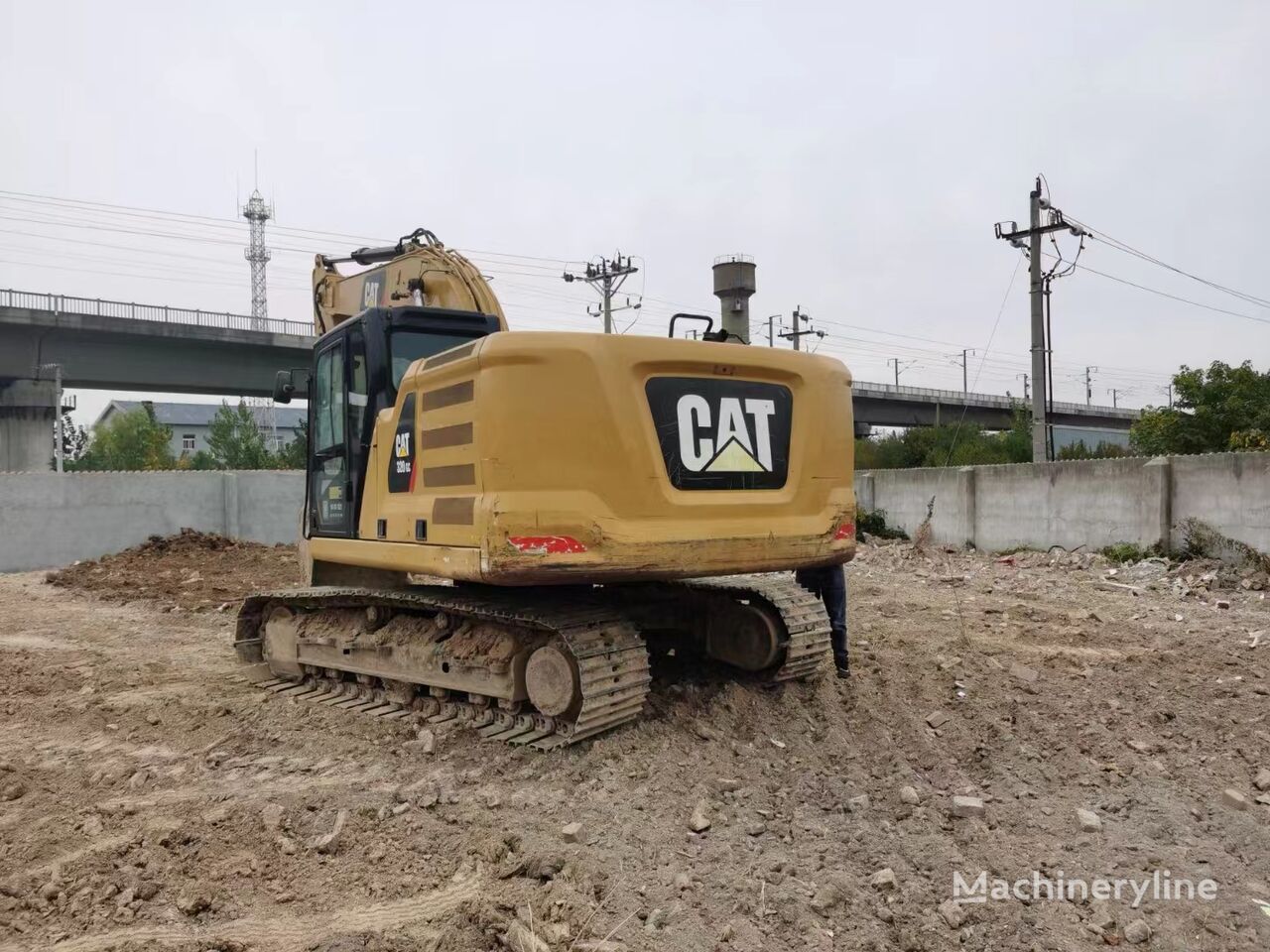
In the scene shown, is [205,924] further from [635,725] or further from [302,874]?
[635,725]

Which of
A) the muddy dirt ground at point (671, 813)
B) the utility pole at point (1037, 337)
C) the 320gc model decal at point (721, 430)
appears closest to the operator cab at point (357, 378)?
the muddy dirt ground at point (671, 813)

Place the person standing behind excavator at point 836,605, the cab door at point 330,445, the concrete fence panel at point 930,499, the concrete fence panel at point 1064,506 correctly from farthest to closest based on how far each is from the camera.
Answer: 1. the concrete fence panel at point 930,499
2. the concrete fence panel at point 1064,506
3. the person standing behind excavator at point 836,605
4. the cab door at point 330,445

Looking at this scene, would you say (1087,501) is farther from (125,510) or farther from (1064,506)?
(125,510)

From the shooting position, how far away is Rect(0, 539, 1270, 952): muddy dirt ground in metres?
3.32

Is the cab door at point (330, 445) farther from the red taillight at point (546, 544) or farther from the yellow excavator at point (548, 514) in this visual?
the red taillight at point (546, 544)

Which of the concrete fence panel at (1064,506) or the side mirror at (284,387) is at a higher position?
the side mirror at (284,387)

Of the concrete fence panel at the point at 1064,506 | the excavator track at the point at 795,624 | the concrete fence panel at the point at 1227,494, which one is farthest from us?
the concrete fence panel at the point at 1064,506

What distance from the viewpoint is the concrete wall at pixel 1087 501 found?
1158 centimetres

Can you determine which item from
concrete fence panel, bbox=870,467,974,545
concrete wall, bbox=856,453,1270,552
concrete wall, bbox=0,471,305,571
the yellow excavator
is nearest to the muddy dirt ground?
the yellow excavator

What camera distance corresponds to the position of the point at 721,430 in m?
4.95

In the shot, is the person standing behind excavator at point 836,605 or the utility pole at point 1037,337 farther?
the utility pole at point 1037,337

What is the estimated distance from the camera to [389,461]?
18.2 feet

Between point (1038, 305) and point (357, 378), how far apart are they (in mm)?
18620

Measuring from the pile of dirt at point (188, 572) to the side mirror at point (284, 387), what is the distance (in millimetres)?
4516
